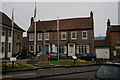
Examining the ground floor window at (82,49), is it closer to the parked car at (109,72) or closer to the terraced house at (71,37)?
the terraced house at (71,37)

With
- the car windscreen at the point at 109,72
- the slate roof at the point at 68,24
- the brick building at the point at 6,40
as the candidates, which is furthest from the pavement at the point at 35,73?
the slate roof at the point at 68,24

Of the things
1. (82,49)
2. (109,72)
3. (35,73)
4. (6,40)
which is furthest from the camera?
(82,49)

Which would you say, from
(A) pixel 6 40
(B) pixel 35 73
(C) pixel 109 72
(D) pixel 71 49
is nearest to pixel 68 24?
(D) pixel 71 49

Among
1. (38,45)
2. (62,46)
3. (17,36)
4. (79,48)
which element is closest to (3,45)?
(17,36)

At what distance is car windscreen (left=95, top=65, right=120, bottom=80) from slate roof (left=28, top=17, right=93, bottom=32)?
30.4m

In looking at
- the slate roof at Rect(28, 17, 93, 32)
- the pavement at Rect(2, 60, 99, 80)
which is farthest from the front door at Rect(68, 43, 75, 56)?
the pavement at Rect(2, 60, 99, 80)

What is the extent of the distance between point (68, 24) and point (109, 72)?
33.5 meters

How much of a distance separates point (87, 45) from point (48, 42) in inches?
374

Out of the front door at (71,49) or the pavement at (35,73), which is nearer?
the pavement at (35,73)

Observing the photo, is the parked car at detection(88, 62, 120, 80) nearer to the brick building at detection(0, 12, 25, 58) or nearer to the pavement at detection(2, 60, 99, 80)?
the pavement at detection(2, 60, 99, 80)

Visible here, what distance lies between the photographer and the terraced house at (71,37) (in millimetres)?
34787

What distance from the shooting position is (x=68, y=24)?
38.2m

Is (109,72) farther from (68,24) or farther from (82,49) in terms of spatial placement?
(68,24)

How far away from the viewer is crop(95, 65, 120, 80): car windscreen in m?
4.88
